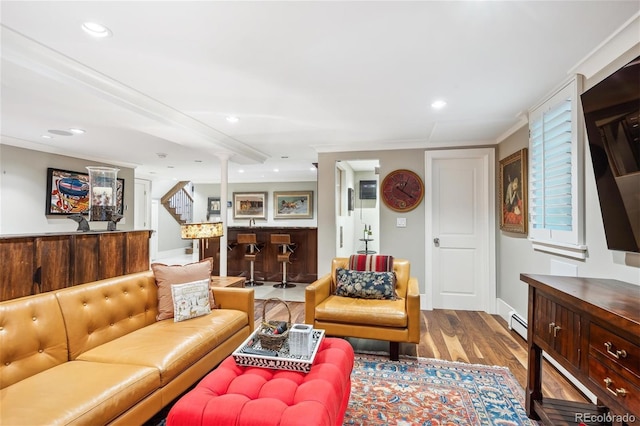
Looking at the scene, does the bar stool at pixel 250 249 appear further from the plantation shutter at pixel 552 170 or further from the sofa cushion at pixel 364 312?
the plantation shutter at pixel 552 170

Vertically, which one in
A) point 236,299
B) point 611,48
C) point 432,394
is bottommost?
point 432,394

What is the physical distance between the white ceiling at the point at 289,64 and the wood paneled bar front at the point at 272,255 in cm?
265

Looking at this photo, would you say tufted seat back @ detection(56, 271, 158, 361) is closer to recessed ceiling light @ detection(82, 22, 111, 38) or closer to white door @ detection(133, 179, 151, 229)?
recessed ceiling light @ detection(82, 22, 111, 38)

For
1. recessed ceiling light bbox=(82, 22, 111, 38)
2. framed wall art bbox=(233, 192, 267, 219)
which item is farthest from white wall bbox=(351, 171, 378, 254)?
recessed ceiling light bbox=(82, 22, 111, 38)

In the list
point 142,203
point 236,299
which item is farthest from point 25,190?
point 236,299

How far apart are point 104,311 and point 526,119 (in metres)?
4.12

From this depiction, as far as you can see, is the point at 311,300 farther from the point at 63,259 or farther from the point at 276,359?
the point at 63,259

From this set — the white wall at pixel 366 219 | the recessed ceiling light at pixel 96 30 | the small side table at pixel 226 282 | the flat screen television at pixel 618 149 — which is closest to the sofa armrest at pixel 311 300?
the small side table at pixel 226 282

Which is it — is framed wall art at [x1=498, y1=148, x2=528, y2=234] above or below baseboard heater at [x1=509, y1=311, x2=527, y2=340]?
above

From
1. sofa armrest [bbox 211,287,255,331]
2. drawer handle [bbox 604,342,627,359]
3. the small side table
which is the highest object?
drawer handle [bbox 604,342,627,359]

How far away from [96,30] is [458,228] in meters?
4.28

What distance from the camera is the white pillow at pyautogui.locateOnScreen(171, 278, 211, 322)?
2434 millimetres

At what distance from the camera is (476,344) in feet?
9.96

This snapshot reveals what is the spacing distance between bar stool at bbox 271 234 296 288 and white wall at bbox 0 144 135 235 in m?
3.53
